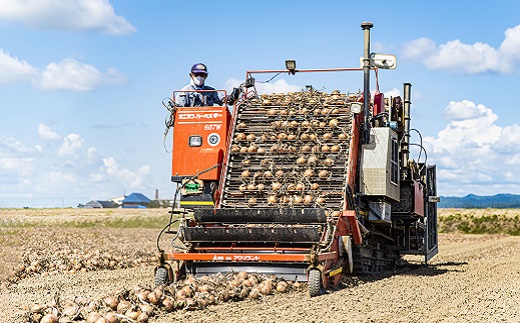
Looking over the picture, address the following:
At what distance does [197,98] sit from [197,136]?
1175 mm

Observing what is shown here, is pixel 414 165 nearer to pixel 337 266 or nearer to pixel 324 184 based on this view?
pixel 324 184

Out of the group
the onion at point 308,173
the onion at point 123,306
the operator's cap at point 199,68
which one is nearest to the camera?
the onion at point 123,306

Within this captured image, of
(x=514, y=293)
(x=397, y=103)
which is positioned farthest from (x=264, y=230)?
(x=397, y=103)

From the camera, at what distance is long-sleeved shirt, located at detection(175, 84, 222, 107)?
13972mm

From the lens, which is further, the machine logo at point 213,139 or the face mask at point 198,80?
the face mask at point 198,80

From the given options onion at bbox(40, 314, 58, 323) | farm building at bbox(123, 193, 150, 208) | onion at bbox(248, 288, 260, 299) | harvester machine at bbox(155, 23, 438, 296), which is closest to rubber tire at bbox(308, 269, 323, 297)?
harvester machine at bbox(155, 23, 438, 296)

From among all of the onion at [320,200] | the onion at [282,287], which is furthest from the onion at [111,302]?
the onion at [320,200]

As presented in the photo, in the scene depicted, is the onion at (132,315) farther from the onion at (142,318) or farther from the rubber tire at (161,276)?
the rubber tire at (161,276)

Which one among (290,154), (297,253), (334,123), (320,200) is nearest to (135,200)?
(290,154)

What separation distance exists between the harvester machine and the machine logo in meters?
0.02

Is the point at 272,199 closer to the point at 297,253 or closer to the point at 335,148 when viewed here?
the point at 335,148

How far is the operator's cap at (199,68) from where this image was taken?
14.3 metres

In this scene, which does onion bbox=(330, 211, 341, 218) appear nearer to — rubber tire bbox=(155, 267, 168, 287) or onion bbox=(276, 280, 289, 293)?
onion bbox=(276, 280, 289, 293)

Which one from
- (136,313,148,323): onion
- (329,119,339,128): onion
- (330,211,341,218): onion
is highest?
(329,119,339,128): onion
